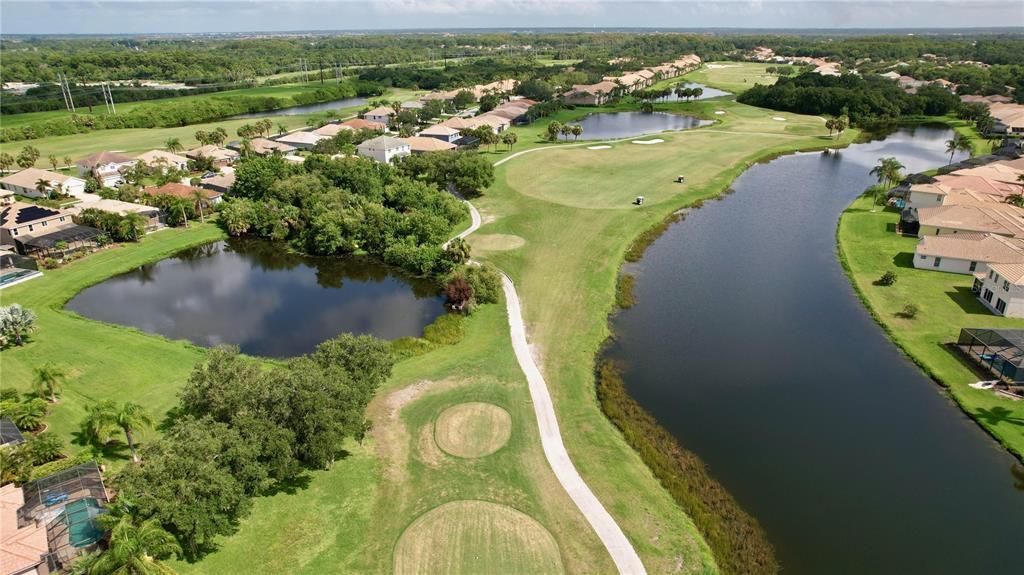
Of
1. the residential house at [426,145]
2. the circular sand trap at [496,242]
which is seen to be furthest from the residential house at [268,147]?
the circular sand trap at [496,242]

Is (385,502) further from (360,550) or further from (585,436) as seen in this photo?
(585,436)

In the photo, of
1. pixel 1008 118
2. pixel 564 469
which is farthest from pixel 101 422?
pixel 1008 118

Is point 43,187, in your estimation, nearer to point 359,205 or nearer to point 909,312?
point 359,205

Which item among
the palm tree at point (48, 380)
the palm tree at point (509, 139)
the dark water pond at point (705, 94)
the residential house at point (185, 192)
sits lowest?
the palm tree at point (48, 380)

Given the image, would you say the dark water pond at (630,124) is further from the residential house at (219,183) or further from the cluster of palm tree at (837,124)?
the residential house at (219,183)

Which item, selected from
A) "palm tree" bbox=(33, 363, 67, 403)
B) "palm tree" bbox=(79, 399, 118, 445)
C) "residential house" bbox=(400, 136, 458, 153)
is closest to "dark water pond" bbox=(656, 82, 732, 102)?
"residential house" bbox=(400, 136, 458, 153)
